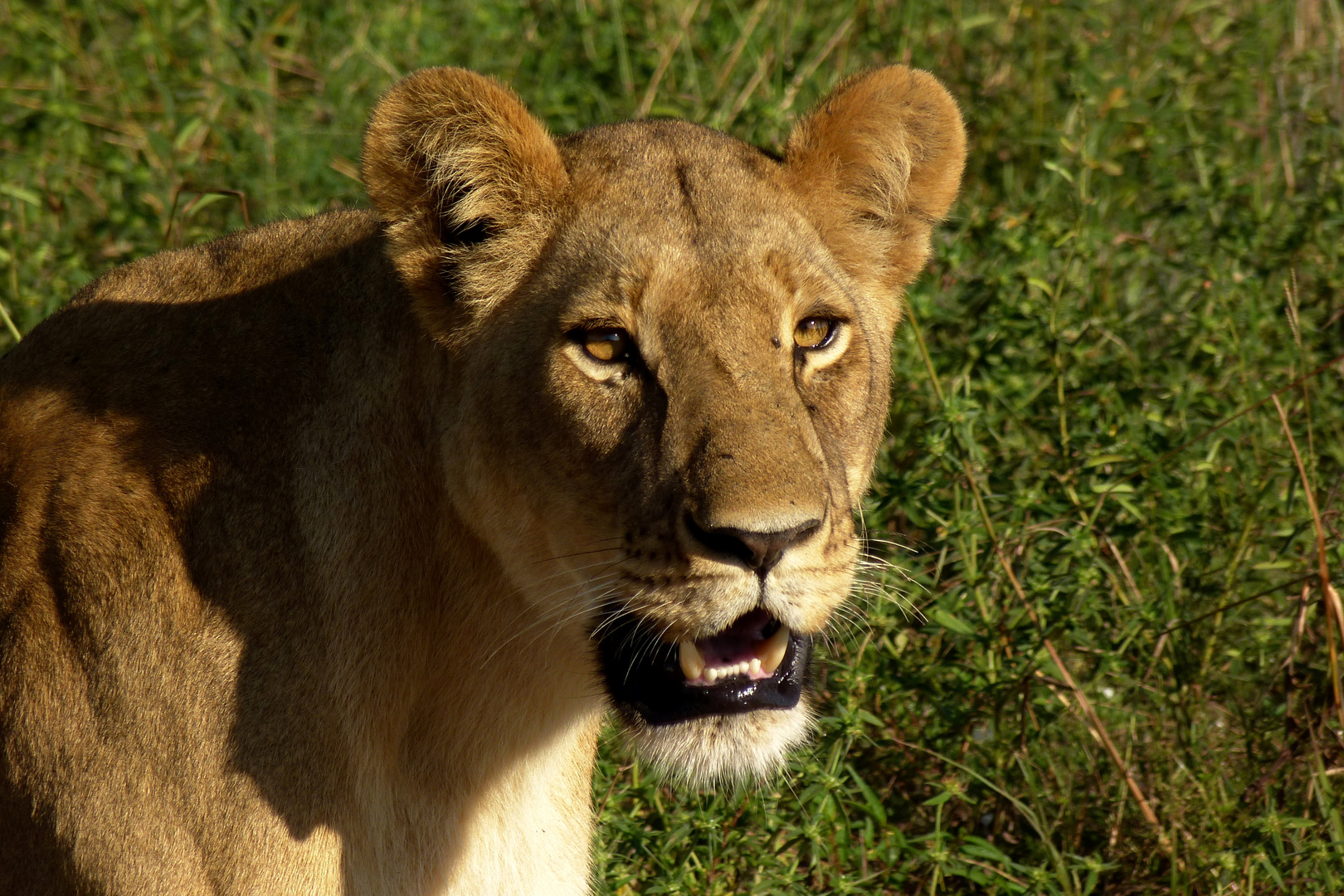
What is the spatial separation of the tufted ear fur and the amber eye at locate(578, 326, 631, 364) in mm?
244

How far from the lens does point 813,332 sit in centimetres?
273

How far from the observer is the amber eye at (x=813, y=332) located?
8.89ft

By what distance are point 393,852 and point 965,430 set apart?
5.32 feet

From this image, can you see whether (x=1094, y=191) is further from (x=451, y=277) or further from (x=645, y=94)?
(x=451, y=277)

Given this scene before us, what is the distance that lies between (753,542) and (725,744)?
0.42 meters

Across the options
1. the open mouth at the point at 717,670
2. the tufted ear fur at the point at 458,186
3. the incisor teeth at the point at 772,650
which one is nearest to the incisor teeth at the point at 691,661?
the open mouth at the point at 717,670

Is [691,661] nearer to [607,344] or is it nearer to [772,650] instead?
[772,650]

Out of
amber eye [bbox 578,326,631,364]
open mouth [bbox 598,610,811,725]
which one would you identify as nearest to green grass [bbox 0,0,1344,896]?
open mouth [bbox 598,610,811,725]

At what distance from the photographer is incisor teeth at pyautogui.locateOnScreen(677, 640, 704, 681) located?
8.26 ft

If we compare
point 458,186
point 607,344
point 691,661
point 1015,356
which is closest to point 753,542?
point 691,661

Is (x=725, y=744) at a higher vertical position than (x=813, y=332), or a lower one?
lower

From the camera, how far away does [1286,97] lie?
568 cm

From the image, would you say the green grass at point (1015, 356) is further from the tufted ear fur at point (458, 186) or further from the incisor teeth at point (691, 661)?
the tufted ear fur at point (458, 186)

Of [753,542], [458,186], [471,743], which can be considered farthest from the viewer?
[471,743]
